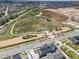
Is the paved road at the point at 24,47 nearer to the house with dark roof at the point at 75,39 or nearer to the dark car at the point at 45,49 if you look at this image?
the house with dark roof at the point at 75,39

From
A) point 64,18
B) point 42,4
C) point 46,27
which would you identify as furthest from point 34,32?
point 42,4

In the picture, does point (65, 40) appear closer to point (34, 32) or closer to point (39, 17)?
point (34, 32)

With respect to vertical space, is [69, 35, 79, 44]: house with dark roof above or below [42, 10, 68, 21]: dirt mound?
below

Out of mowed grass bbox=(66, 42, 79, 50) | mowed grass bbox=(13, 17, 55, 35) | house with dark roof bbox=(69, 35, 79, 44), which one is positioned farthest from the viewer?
mowed grass bbox=(13, 17, 55, 35)

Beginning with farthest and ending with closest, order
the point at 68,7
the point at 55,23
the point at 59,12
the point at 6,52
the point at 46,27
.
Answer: the point at 68,7
the point at 59,12
the point at 55,23
the point at 46,27
the point at 6,52

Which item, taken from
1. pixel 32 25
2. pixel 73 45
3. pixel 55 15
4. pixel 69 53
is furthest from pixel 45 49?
pixel 55 15

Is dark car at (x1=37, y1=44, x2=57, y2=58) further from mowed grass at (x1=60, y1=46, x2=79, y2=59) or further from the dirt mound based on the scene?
the dirt mound

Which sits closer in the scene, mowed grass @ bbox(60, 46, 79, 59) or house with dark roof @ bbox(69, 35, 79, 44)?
mowed grass @ bbox(60, 46, 79, 59)

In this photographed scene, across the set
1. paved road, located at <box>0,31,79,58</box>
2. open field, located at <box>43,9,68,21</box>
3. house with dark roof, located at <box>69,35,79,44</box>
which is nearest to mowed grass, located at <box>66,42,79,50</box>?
house with dark roof, located at <box>69,35,79,44</box>
